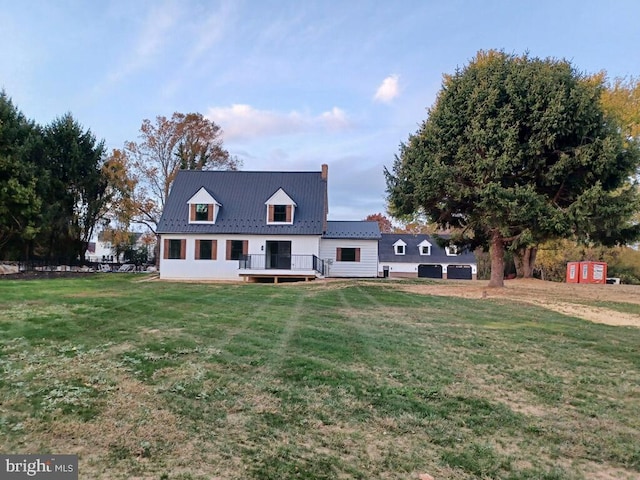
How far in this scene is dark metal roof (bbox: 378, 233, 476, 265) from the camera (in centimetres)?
4331

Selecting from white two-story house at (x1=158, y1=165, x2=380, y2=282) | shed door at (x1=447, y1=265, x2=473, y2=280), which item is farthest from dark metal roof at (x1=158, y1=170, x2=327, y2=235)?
shed door at (x1=447, y1=265, x2=473, y2=280)

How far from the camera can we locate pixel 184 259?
2434 centimetres

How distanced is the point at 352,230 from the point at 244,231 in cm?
800

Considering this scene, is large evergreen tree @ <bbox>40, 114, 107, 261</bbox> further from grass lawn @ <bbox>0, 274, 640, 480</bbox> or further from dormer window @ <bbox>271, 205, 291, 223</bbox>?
grass lawn @ <bbox>0, 274, 640, 480</bbox>

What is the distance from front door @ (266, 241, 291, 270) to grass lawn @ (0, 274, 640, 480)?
1641 centimetres

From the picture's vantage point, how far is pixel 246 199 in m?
25.9

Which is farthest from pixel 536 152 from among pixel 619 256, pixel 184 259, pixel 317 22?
pixel 619 256

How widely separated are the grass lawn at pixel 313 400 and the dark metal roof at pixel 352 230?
20.5m

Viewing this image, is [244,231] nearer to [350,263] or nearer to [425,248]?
[350,263]

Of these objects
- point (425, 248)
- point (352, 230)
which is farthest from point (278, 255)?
point (425, 248)

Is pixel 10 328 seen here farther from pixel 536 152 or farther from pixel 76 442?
pixel 536 152

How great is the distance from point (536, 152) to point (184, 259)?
1842cm

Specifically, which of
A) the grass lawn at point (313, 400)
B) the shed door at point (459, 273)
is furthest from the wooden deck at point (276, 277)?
the shed door at point (459, 273)

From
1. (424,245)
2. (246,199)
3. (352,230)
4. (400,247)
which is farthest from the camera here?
(400,247)
